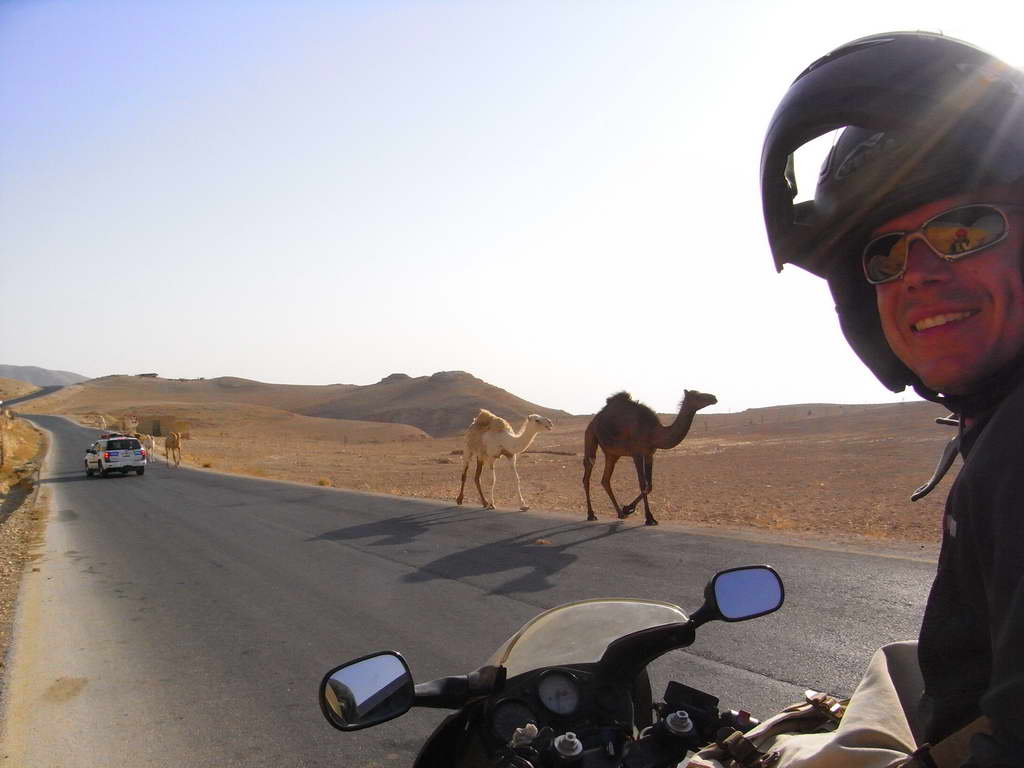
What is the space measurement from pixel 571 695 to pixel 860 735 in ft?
3.12

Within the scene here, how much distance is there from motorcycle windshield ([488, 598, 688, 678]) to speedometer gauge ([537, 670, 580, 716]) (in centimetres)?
9

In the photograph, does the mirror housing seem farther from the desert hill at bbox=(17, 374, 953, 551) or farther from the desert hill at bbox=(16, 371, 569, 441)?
the desert hill at bbox=(16, 371, 569, 441)

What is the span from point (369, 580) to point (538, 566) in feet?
6.52

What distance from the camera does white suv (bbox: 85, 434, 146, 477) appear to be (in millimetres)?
29234

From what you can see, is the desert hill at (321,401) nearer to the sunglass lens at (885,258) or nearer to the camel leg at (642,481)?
the camel leg at (642,481)

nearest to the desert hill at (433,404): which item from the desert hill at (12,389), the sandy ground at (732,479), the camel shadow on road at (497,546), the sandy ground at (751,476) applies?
the sandy ground at (732,479)

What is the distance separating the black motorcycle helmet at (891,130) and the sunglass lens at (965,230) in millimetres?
70

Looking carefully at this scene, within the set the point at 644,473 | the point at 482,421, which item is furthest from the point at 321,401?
the point at 644,473

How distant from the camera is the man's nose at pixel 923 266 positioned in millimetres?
1619

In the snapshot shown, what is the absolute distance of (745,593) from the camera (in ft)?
8.00

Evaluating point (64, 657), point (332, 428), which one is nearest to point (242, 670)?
point (64, 657)

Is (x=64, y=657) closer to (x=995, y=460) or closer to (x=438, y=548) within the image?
(x=438, y=548)

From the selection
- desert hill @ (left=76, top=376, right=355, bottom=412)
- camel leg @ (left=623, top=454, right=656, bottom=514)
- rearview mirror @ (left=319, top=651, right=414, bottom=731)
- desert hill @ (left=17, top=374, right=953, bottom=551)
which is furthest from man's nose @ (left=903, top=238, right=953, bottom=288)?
desert hill @ (left=76, top=376, right=355, bottom=412)

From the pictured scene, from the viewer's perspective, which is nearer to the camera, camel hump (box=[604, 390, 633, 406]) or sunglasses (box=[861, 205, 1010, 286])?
sunglasses (box=[861, 205, 1010, 286])
